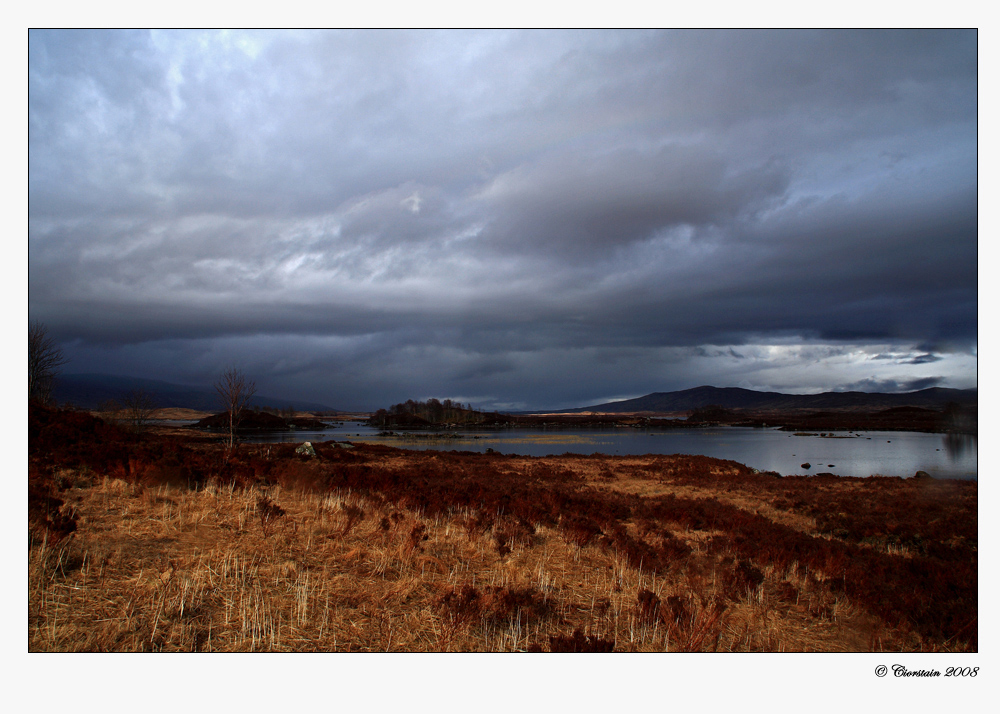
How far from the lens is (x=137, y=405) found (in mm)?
39219

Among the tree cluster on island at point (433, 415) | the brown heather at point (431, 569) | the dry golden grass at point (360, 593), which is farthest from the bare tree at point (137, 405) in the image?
the tree cluster on island at point (433, 415)

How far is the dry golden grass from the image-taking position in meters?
5.15

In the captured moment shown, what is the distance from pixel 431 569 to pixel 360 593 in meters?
1.62

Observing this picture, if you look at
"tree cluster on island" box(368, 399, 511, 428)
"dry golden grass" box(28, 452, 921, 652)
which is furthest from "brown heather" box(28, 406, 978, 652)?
"tree cluster on island" box(368, 399, 511, 428)

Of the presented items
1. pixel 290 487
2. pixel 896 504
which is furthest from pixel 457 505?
pixel 896 504

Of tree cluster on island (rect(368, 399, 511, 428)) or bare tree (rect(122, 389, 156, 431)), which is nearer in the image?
bare tree (rect(122, 389, 156, 431))

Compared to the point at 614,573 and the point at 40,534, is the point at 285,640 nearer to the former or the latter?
the point at 40,534

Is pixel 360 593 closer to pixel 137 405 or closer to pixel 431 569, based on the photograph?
pixel 431 569

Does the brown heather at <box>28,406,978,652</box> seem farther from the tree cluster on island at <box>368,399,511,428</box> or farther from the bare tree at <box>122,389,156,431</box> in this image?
the tree cluster on island at <box>368,399,511,428</box>

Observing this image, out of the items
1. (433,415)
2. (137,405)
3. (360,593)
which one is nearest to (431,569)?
(360,593)

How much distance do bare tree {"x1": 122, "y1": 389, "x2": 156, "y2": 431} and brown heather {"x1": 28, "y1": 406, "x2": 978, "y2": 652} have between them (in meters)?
31.8

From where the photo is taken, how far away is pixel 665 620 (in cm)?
607

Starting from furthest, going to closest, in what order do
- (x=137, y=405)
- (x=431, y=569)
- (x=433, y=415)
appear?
1. (x=433, y=415)
2. (x=137, y=405)
3. (x=431, y=569)

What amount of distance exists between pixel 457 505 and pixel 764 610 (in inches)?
311
